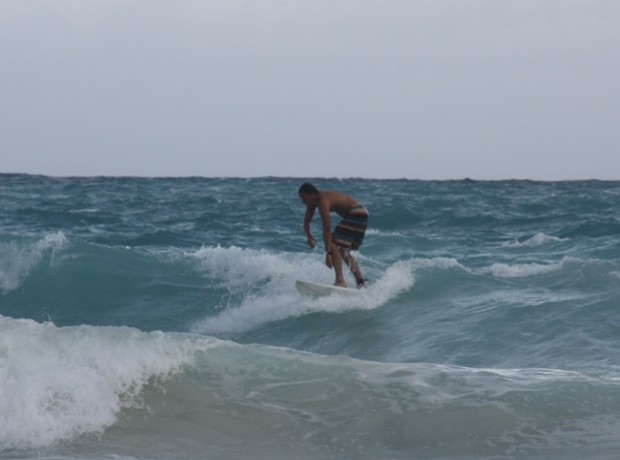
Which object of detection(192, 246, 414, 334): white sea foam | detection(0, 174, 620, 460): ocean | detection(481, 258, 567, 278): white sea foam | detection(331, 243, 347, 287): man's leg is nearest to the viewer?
A: detection(0, 174, 620, 460): ocean

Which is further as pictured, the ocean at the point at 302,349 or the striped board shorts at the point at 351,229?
the striped board shorts at the point at 351,229

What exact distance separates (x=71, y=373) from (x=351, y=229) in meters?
5.89

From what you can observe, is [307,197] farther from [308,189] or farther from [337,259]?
[337,259]

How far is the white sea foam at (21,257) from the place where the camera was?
1538 cm

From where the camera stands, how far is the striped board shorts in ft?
38.6

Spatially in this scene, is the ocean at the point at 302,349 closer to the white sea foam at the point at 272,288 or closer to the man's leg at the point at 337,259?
the white sea foam at the point at 272,288

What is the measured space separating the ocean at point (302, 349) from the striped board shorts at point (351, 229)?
66cm

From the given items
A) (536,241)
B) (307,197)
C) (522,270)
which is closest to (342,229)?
(307,197)

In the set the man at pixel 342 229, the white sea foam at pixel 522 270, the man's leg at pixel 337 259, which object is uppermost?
the man at pixel 342 229

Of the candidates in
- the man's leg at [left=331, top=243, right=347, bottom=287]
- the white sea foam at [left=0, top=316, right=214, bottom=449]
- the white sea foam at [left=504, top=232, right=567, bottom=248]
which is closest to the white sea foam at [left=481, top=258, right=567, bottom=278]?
the man's leg at [left=331, top=243, right=347, bottom=287]

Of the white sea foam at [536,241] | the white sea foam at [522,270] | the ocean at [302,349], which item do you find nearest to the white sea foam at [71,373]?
the ocean at [302,349]

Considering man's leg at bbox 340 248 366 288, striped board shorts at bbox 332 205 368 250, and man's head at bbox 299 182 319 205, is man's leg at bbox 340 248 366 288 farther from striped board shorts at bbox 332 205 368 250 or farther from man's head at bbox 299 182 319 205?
man's head at bbox 299 182 319 205

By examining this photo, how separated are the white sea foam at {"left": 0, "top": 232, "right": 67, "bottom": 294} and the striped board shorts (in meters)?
5.63

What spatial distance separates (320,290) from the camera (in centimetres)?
1209
